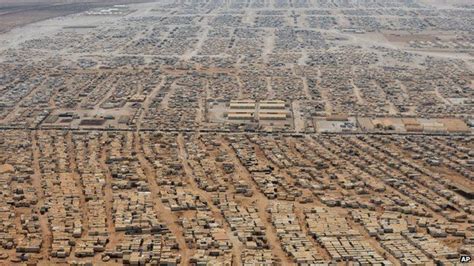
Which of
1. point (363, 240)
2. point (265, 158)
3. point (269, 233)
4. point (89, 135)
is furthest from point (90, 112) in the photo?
point (363, 240)

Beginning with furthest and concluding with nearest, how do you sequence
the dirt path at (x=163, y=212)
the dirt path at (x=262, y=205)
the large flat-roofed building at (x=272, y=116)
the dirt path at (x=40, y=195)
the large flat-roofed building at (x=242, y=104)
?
the large flat-roofed building at (x=242, y=104)
the large flat-roofed building at (x=272, y=116)
the dirt path at (x=40, y=195)
the dirt path at (x=163, y=212)
the dirt path at (x=262, y=205)

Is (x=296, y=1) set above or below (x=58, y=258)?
below

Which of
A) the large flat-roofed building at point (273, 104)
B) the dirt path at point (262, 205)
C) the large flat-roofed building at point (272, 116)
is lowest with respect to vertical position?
the large flat-roofed building at point (273, 104)

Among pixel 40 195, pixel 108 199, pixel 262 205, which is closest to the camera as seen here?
pixel 262 205

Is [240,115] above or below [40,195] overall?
below

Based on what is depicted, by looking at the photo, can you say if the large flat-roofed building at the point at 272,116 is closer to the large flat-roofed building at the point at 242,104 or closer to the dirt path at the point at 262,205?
the large flat-roofed building at the point at 242,104

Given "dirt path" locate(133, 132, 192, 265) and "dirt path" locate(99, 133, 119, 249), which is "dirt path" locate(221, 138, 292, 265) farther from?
"dirt path" locate(99, 133, 119, 249)

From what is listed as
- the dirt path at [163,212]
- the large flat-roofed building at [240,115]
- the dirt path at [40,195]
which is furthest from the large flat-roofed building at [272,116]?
the dirt path at [40,195]

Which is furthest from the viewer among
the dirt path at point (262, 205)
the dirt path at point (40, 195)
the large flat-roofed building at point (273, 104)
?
the large flat-roofed building at point (273, 104)

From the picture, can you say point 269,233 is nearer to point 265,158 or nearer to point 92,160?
point 265,158

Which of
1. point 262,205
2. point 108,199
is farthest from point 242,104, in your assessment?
point 108,199

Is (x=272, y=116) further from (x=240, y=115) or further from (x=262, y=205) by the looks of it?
(x=262, y=205)
